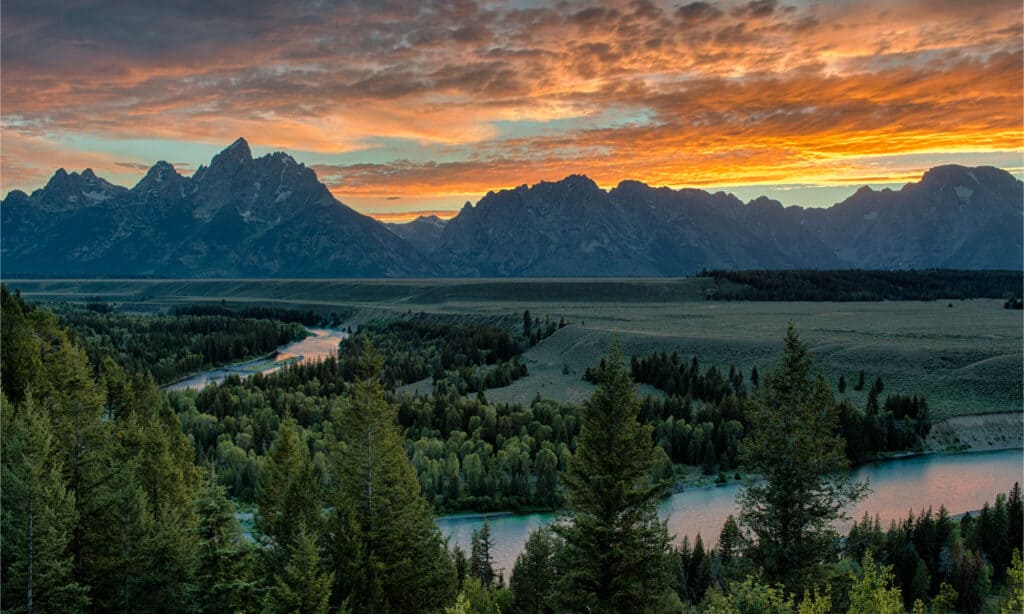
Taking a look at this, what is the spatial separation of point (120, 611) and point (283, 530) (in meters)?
6.09

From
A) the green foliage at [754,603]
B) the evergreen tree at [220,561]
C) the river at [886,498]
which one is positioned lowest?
the river at [886,498]

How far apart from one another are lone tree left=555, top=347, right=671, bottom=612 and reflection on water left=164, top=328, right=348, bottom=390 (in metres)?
84.4

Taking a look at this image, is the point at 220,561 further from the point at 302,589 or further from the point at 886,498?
the point at 886,498

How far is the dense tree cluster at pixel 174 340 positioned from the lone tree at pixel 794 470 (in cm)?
9768

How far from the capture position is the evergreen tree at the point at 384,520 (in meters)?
26.2

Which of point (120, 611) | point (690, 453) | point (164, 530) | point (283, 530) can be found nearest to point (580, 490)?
point (283, 530)

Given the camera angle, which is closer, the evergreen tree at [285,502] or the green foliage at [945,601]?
the evergreen tree at [285,502]

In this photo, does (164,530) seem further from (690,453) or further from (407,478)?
(690,453)

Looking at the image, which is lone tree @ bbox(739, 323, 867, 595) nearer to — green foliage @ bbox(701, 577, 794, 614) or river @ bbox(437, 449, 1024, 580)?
green foliage @ bbox(701, 577, 794, 614)

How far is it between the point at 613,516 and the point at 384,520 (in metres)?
9.21

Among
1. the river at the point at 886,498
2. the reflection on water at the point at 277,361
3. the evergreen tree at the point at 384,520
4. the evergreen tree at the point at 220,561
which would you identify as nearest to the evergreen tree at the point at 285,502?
the evergreen tree at the point at 220,561

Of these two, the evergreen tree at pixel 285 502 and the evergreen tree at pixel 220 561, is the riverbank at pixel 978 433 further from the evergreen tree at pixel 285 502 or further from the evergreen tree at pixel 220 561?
the evergreen tree at pixel 220 561

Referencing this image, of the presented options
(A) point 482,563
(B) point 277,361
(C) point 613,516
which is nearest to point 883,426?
(A) point 482,563

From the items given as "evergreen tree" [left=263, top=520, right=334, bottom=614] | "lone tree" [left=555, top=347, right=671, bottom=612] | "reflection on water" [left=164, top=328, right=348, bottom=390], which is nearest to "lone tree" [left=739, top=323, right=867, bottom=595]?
"lone tree" [left=555, top=347, right=671, bottom=612]
